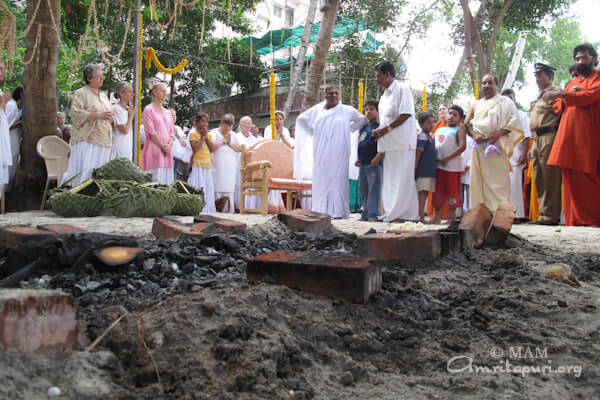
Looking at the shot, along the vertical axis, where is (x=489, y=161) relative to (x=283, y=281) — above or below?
above

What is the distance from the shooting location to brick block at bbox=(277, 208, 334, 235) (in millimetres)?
3598

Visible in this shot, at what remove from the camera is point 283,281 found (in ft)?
5.81

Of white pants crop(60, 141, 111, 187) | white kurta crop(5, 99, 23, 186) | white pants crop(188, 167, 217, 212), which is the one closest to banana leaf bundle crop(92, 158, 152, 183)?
white pants crop(60, 141, 111, 187)

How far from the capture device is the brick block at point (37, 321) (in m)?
1.08

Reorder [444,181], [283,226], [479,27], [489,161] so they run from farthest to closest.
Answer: [479,27] → [444,181] → [489,161] → [283,226]

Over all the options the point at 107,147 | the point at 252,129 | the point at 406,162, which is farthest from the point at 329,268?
the point at 252,129

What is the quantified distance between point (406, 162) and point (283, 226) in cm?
317

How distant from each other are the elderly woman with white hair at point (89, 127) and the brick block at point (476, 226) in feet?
15.8

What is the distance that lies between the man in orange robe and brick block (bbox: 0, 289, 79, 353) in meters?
6.01

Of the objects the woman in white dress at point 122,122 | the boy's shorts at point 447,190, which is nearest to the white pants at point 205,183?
the woman in white dress at point 122,122

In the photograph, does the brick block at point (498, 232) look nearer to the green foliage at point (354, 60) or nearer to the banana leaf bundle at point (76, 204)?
the banana leaf bundle at point (76, 204)

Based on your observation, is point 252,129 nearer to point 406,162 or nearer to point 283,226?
point 406,162

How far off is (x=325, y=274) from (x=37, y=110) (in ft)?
19.9

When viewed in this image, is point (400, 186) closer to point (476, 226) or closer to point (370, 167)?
point (370, 167)
